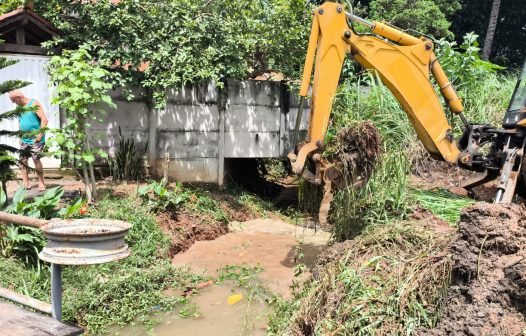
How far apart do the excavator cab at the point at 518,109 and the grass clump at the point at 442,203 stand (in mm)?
1018

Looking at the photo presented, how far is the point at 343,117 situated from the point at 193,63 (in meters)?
2.75

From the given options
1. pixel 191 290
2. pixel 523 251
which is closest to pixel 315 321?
pixel 523 251

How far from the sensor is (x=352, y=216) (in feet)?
17.8

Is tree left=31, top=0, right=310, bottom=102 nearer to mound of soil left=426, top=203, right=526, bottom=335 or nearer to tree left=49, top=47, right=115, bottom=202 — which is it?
tree left=49, top=47, right=115, bottom=202

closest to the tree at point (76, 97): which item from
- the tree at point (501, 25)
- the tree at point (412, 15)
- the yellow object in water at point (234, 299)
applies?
the yellow object in water at point (234, 299)

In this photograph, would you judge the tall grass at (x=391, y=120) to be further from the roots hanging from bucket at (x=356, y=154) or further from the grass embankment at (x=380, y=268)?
the roots hanging from bucket at (x=356, y=154)

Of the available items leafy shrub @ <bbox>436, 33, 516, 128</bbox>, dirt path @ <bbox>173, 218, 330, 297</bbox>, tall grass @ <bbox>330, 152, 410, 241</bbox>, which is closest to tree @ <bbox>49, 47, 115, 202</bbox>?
dirt path @ <bbox>173, 218, 330, 297</bbox>

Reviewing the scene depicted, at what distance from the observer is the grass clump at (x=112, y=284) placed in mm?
4816

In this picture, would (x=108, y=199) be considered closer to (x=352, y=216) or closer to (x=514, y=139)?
(x=352, y=216)

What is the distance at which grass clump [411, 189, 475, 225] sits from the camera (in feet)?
16.8

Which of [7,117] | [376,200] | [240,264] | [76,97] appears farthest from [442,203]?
[7,117]

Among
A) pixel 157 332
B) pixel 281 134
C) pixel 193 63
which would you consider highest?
pixel 193 63

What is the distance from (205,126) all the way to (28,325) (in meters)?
7.21

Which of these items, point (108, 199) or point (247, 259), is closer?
point (247, 259)
